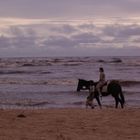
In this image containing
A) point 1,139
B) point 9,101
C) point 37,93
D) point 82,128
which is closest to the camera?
point 1,139

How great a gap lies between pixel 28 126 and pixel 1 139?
6.69 feet

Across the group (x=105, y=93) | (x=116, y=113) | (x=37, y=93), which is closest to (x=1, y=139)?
(x=116, y=113)

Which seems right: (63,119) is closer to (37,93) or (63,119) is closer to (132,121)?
(132,121)

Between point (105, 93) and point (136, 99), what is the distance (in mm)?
6110

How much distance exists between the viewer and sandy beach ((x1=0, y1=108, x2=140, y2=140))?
1109cm

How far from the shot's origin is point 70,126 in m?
12.6

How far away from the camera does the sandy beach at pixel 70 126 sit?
1109 cm

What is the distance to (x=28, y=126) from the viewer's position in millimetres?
12539

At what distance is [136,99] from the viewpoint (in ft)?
78.9

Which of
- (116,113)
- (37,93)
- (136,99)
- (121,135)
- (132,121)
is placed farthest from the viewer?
(37,93)

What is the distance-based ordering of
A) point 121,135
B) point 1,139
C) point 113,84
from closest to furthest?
point 1,139, point 121,135, point 113,84

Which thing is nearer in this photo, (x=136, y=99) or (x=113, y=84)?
(x=113, y=84)

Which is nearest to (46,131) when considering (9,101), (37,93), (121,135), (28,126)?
(28,126)

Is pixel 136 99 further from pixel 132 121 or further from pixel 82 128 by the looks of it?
pixel 82 128
